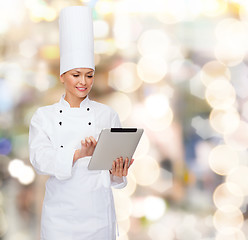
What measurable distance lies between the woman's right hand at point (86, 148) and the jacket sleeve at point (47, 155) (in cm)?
1

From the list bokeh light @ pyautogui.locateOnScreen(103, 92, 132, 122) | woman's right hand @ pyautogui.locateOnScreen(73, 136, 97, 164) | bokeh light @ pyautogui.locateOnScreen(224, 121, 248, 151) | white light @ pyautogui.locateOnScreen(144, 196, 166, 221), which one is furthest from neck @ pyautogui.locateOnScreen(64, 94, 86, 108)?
bokeh light @ pyautogui.locateOnScreen(224, 121, 248, 151)

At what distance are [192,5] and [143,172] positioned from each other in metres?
0.81

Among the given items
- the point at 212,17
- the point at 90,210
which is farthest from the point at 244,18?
the point at 90,210

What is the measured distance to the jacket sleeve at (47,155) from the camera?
3.35 feet

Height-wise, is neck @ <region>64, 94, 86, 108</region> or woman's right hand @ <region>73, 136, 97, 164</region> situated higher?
neck @ <region>64, 94, 86, 108</region>

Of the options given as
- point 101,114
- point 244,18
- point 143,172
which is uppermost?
point 244,18

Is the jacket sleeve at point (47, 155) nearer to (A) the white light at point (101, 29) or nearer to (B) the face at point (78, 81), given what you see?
(B) the face at point (78, 81)

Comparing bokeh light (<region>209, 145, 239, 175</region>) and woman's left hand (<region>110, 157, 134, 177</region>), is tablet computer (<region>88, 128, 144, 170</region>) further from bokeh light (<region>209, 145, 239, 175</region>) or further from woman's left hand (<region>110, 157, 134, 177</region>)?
bokeh light (<region>209, 145, 239, 175</region>)

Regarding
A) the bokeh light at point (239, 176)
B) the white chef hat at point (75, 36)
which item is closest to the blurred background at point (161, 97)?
the bokeh light at point (239, 176)

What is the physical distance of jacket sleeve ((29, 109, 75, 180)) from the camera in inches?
40.2

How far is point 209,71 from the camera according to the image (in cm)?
189

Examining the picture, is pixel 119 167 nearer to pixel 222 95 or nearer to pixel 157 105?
pixel 157 105

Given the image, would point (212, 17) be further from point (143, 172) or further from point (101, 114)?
point (101, 114)

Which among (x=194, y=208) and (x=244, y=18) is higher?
(x=244, y=18)
